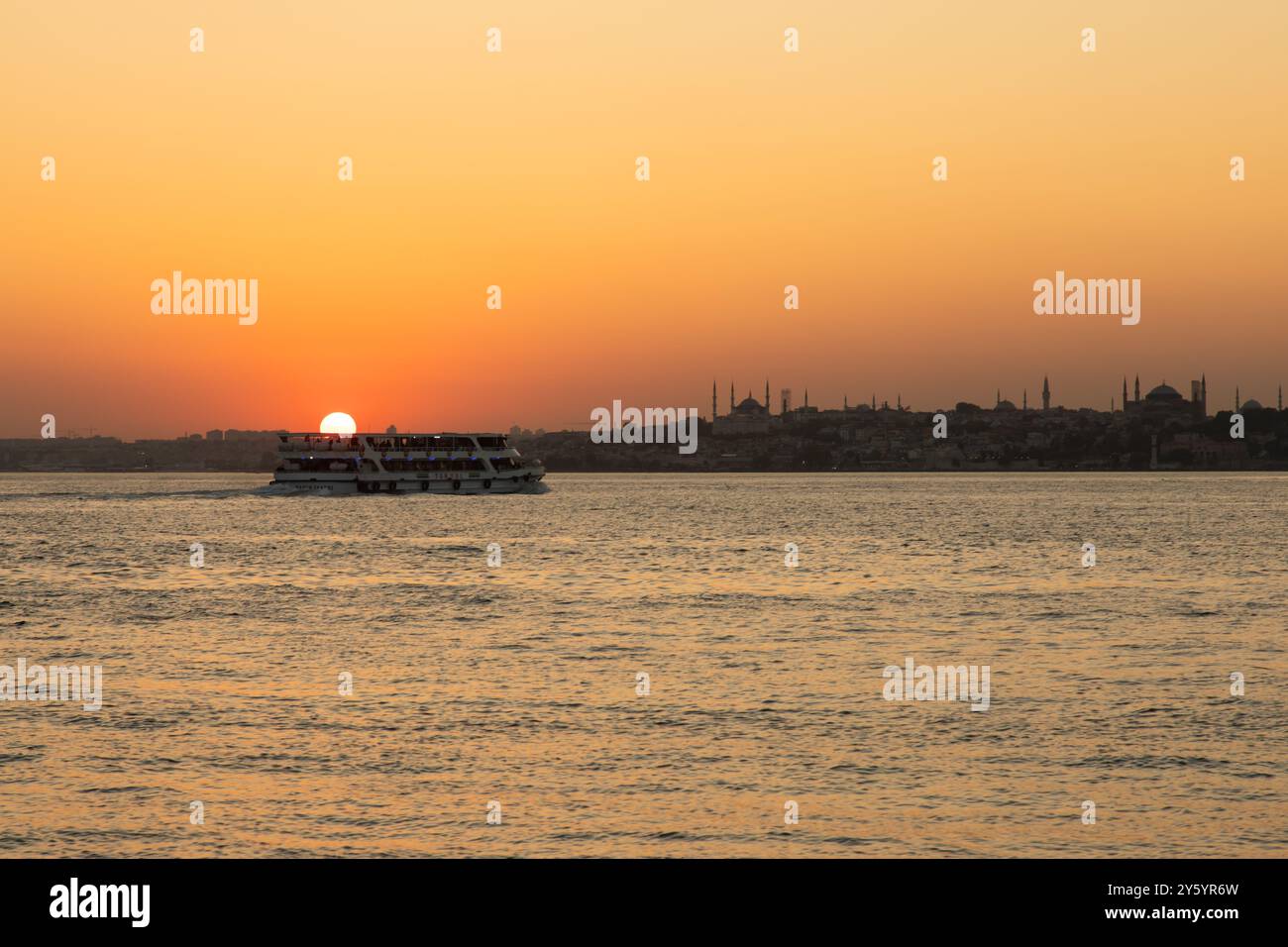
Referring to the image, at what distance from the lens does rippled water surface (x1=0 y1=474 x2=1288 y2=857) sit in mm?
17406

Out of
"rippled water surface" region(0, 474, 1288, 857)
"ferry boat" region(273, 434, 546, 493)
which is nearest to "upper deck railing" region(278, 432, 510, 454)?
"ferry boat" region(273, 434, 546, 493)

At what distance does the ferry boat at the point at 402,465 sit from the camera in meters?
167

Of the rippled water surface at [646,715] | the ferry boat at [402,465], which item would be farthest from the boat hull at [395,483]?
the rippled water surface at [646,715]

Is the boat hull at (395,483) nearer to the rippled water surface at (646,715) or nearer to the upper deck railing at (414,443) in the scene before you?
the upper deck railing at (414,443)

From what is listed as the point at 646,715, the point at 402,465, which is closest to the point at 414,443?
the point at 402,465

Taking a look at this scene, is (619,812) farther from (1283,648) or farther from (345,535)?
(345,535)

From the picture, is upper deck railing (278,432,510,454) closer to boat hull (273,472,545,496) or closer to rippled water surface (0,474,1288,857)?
boat hull (273,472,545,496)

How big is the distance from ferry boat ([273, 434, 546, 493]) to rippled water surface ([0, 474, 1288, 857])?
9848cm

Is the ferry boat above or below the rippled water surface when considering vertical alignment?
above

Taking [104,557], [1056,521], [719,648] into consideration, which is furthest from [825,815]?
[1056,521]

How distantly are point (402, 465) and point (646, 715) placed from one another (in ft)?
485

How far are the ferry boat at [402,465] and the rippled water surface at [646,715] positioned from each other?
98.5 m

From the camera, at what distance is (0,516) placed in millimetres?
149000
